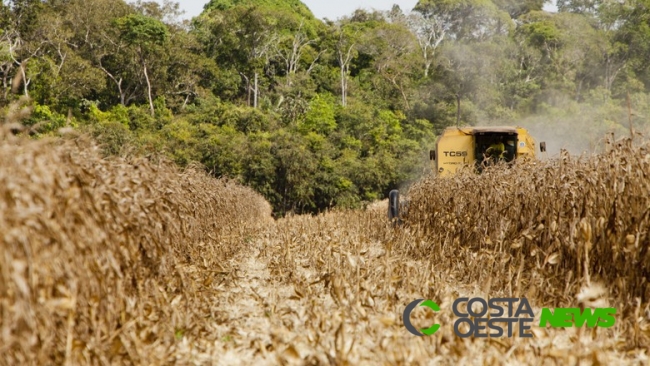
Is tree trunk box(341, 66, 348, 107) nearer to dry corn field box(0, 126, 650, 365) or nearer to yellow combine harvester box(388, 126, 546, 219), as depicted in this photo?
yellow combine harvester box(388, 126, 546, 219)

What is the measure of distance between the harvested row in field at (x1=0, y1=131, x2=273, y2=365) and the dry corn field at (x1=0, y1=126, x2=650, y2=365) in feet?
0.04

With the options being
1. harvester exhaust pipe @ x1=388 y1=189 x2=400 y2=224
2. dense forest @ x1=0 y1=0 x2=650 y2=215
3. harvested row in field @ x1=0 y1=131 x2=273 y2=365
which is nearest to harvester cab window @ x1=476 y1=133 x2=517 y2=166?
harvester exhaust pipe @ x1=388 y1=189 x2=400 y2=224

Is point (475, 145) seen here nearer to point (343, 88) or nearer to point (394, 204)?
point (394, 204)

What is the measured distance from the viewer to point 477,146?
16.0 m

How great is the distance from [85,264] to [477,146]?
1277 cm

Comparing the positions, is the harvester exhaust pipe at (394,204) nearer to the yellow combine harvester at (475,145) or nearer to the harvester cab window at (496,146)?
the yellow combine harvester at (475,145)

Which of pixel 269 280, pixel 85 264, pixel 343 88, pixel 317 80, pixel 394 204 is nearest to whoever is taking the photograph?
pixel 85 264

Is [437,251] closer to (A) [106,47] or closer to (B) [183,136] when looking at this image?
(B) [183,136]

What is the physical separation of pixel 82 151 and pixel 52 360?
157 cm

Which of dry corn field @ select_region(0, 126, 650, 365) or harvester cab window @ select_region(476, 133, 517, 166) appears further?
harvester cab window @ select_region(476, 133, 517, 166)

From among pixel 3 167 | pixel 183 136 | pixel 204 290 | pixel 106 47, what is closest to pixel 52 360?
pixel 3 167

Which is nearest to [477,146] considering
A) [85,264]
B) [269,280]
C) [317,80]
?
[269,280]

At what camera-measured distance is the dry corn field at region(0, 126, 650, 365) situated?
3762mm

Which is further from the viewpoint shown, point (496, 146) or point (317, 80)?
point (317, 80)
